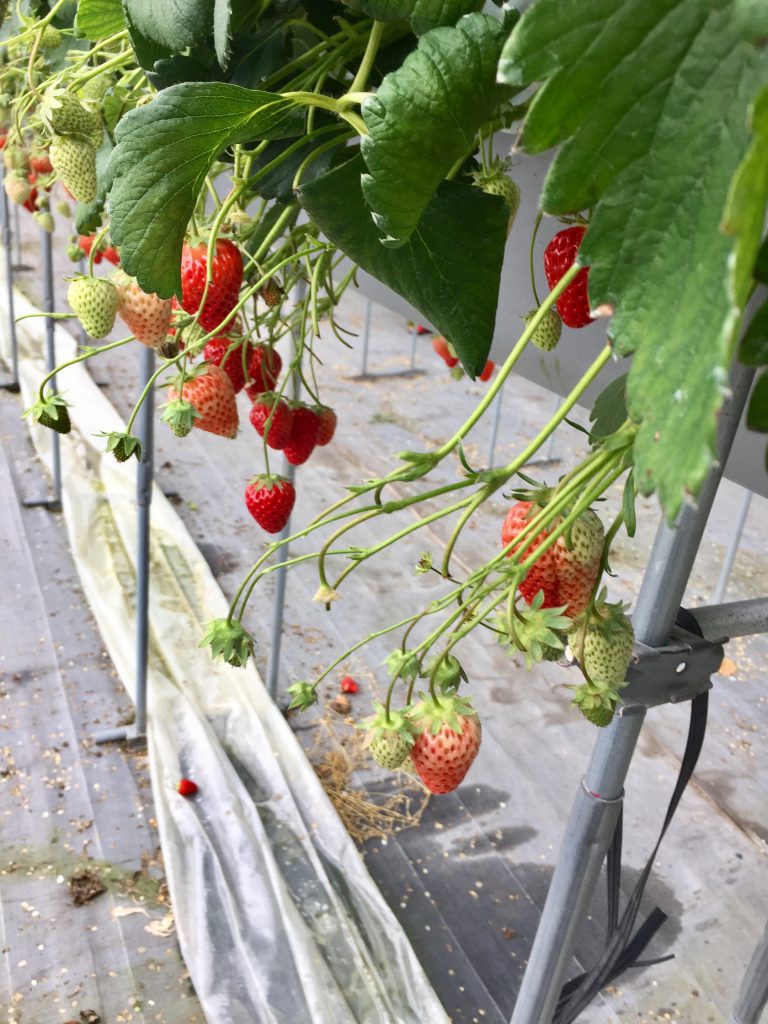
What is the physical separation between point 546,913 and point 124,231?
422 millimetres

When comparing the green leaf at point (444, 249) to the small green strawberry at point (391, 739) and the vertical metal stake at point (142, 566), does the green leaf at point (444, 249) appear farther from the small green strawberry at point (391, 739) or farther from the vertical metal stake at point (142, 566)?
the vertical metal stake at point (142, 566)

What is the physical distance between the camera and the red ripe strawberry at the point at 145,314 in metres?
0.55

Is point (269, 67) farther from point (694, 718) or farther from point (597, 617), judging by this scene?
point (694, 718)

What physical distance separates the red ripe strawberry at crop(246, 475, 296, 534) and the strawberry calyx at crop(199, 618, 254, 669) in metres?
0.26

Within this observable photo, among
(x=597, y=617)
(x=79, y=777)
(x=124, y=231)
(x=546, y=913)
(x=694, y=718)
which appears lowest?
(x=79, y=777)

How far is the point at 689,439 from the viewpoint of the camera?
15 cm

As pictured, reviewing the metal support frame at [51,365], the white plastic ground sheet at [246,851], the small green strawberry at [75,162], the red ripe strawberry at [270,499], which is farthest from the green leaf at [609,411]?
the metal support frame at [51,365]

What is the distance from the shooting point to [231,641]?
524 millimetres

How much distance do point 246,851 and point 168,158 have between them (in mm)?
1505

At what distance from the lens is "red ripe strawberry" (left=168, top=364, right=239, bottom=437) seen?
0.64 m

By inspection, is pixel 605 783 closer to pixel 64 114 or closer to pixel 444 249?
pixel 444 249

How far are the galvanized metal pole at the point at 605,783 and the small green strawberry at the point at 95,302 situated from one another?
0.32 m

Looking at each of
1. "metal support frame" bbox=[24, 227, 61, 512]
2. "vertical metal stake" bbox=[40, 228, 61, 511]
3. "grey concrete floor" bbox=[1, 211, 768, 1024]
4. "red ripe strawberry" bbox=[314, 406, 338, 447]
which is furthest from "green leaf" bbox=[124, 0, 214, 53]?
"metal support frame" bbox=[24, 227, 61, 512]

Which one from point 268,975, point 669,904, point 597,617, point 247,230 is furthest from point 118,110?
point 669,904
